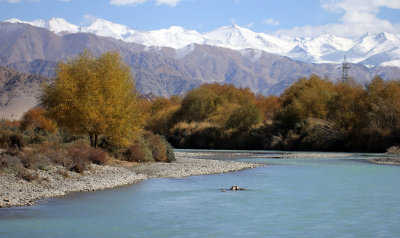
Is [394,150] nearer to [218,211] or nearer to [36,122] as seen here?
[218,211]

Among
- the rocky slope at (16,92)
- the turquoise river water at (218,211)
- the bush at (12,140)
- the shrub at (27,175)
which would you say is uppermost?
the rocky slope at (16,92)

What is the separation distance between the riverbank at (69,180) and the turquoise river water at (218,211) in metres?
0.78

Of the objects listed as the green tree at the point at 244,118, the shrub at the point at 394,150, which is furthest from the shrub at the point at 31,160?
the green tree at the point at 244,118

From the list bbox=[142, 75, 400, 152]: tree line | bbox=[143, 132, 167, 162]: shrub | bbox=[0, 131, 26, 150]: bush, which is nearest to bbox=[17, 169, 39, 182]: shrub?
bbox=[0, 131, 26, 150]: bush

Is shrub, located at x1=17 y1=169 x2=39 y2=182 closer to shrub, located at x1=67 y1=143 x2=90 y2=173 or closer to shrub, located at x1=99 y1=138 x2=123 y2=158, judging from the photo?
shrub, located at x1=67 y1=143 x2=90 y2=173

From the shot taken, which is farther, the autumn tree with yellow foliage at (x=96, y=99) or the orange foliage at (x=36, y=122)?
the orange foliage at (x=36, y=122)

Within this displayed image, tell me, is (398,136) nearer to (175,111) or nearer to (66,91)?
(66,91)

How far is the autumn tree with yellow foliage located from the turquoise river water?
26.2 ft

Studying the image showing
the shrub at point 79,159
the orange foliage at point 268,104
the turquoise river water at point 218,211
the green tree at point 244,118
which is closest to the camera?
the turquoise river water at point 218,211

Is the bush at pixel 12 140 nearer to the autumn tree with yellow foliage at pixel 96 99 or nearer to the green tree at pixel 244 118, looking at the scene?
the autumn tree with yellow foliage at pixel 96 99

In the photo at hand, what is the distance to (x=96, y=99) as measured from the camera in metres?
31.2

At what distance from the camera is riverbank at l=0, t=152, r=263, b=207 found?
1823 centimetres

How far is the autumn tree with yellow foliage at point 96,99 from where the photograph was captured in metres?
31.2

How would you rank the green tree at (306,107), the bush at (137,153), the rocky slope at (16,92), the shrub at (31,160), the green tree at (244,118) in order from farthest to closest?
the rocky slope at (16,92), the green tree at (244,118), the green tree at (306,107), the bush at (137,153), the shrub at (31,160)
